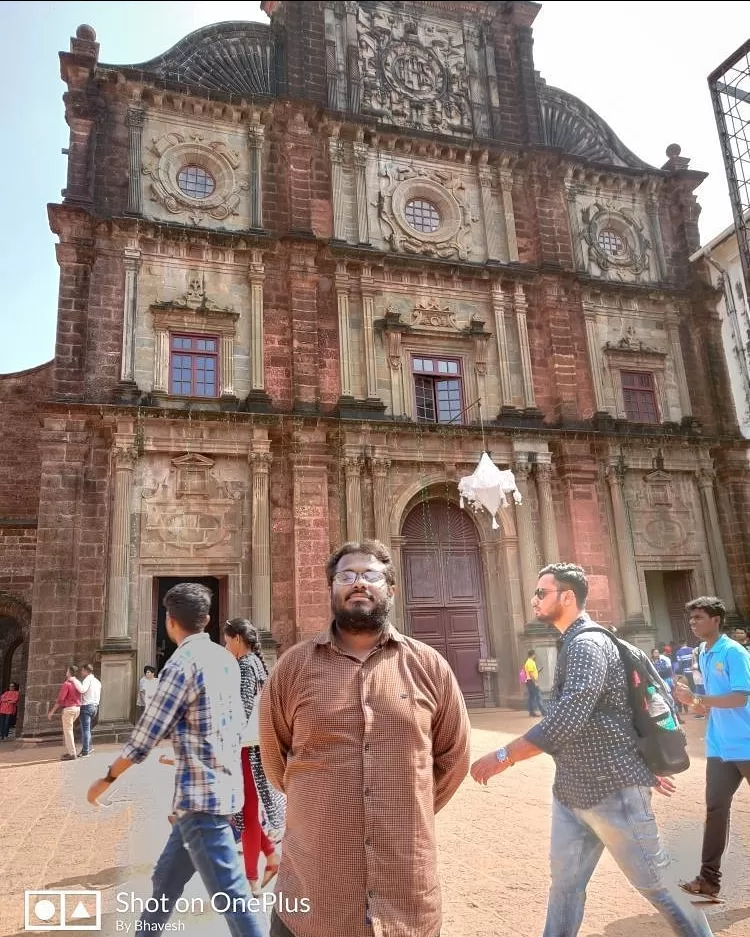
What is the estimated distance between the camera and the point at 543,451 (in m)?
16.3

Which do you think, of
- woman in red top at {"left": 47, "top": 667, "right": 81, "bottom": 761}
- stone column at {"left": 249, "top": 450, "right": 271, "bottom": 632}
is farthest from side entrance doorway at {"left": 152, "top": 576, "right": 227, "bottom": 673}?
woman in red top at {"left": 47, "top": 667, "right": 81, "bottom": 761}

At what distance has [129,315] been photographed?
14.5 metres

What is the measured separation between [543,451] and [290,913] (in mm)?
14883

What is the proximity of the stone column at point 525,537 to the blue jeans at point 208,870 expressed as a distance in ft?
41.2

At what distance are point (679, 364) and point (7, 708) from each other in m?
19.4

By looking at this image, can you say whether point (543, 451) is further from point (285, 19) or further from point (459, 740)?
point (459, 740)

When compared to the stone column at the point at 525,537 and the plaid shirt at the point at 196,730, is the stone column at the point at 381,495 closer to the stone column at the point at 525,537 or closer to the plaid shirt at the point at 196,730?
the stone column at the point at 525,537

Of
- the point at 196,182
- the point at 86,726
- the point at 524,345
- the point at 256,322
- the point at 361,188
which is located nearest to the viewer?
the point at 86,726

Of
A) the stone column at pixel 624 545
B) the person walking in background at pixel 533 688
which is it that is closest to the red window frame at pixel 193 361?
the person walking in background at pixel 533 688

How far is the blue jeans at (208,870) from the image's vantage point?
2.99 m

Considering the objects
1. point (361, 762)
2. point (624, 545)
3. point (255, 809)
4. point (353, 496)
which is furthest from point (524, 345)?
point (361, 762)

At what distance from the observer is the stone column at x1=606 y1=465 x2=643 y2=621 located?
1630 centimetres

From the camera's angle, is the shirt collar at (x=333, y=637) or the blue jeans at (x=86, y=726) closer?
the shirt collar at (x=333, y=637)

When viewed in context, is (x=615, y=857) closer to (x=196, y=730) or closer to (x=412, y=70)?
(x=196, y=730)
